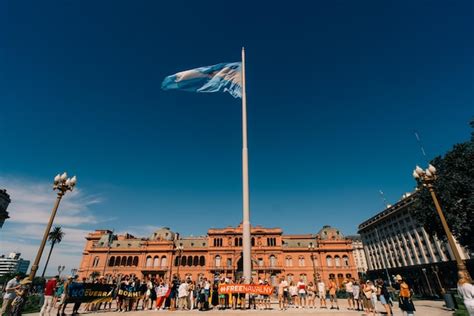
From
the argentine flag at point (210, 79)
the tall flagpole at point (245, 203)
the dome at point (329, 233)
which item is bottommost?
the tall flagpole at point (245, 203)

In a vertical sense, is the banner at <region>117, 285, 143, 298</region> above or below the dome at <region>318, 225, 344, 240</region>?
below

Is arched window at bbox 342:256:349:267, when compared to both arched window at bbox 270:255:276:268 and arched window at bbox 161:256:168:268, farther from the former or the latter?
arched window at bbox 161:256:168:268

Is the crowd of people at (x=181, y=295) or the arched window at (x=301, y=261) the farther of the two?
the arched window at (x=301, y=261)

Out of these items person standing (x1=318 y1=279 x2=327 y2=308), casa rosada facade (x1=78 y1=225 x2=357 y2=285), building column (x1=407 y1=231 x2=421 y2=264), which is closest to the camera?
person standing (x1=318 y1=279 x2=327 y2=308)

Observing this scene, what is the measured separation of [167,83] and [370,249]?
78.2m

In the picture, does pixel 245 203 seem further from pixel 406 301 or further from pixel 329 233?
pixel 329 233

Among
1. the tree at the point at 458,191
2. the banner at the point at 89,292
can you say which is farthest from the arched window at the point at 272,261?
the banner at the point at 89,292

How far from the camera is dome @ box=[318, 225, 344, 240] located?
57625 millimetres

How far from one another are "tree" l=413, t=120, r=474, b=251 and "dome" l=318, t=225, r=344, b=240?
119 ft

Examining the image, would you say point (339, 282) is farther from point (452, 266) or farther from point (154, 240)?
point (154, 240)

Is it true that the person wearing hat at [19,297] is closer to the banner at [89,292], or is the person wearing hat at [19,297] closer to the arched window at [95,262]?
the banner at [89,292]

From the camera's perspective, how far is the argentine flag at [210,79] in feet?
57.7

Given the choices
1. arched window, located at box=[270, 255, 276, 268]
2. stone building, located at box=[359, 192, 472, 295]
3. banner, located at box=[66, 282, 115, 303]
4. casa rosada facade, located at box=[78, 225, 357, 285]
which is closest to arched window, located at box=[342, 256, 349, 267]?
casa rosada facade, located at box=[78, 225, 357, 285]

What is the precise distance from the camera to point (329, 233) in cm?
Answer: 5888
